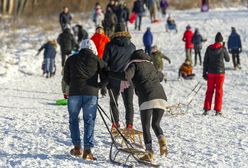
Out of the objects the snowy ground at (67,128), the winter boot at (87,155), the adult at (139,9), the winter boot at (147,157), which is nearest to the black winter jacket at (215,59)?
the snowy ground at (67,128)

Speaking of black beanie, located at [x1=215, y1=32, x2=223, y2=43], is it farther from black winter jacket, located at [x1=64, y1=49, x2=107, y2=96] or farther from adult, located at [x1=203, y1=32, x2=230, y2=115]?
black winter jacket, located at [x1=64, y1=49, x2=107, y2=96]

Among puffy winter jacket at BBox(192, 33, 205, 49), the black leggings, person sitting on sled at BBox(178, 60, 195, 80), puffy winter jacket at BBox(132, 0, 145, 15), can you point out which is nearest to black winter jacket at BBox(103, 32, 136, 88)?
the black leggings

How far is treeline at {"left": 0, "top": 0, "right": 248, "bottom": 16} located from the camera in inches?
1593

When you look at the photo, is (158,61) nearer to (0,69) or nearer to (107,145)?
(0,69)

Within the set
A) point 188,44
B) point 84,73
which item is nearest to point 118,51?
point 84,73


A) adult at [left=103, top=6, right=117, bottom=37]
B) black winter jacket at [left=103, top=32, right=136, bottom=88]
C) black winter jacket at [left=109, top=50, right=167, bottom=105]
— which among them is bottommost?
black winter jacket at [left=109, top=50, right=167, bottom=105]

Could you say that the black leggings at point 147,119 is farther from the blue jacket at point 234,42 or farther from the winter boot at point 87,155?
the blue jacket at point 234,42

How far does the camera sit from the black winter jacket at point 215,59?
12.6m

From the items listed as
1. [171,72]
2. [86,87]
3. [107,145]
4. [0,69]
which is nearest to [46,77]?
[0,69]

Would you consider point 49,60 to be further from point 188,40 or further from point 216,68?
point 216,68

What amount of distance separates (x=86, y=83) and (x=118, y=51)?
1.78m

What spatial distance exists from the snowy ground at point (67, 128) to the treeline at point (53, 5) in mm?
17275

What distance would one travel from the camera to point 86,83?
8.26 m

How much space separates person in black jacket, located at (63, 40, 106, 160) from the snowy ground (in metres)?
0.57
